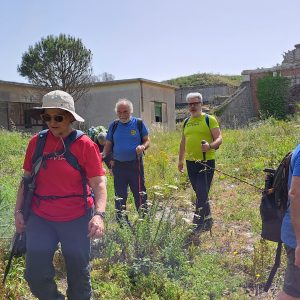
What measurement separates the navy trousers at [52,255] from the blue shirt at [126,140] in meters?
2.36

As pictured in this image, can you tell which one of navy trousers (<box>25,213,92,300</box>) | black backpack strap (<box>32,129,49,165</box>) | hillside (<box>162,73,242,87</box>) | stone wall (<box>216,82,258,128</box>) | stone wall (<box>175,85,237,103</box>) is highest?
hillside (<box>162,73,242,87</box>)

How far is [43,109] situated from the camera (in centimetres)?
295

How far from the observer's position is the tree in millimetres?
23156

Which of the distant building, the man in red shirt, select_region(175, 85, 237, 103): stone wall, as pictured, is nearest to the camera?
the man in red shirt

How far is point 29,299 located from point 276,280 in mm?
2245

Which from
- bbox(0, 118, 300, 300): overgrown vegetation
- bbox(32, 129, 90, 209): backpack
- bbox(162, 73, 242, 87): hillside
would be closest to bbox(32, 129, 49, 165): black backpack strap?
bbox(32, 129, 90, 209): backpack

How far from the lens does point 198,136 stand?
5363 millimetres

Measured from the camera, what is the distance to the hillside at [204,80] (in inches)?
1260

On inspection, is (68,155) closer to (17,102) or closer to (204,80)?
(17,102)

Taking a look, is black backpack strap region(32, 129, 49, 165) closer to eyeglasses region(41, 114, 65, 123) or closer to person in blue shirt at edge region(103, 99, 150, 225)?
eyeglasses region(41, 114, 65, 123)

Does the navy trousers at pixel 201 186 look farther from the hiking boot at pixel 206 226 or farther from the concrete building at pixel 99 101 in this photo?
the concrete building at pixel 99 101

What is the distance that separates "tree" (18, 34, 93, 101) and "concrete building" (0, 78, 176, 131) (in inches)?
29.8

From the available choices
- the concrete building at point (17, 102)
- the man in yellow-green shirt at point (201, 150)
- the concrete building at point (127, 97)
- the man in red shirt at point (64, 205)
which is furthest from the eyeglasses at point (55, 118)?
the concrete building at point (127, 97)

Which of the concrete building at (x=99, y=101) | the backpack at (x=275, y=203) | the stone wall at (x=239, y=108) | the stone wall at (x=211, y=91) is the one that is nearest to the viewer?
the backpack at (x=275, y=203)
